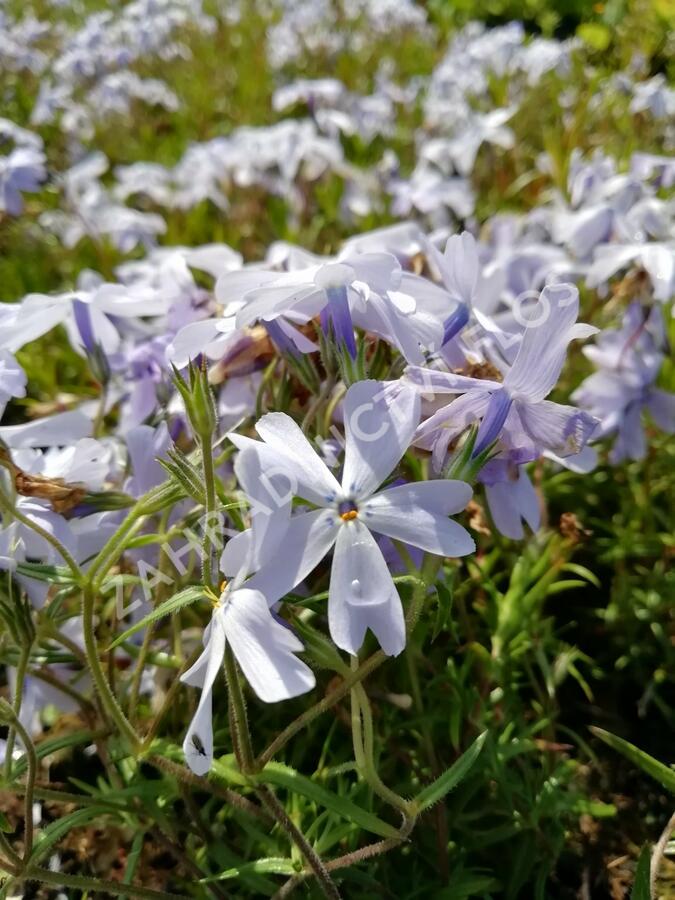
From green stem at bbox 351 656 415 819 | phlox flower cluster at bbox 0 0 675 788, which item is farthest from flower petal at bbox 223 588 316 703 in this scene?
green stem at bbox 351 656 415 819

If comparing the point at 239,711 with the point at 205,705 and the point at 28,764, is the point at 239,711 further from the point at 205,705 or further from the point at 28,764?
the point at 28,764

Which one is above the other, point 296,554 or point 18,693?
point 296,554

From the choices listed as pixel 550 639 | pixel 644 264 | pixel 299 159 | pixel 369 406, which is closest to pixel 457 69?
pixel 299 159

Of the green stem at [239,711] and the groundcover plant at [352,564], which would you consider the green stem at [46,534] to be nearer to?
the groundcover plant at [352,564]

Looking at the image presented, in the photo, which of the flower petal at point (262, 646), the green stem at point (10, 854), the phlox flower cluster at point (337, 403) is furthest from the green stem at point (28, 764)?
the flower petal at point (262, 646)

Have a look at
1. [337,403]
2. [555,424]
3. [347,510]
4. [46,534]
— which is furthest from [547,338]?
[46,534]

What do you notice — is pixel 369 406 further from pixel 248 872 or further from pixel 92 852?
pixel 92 852

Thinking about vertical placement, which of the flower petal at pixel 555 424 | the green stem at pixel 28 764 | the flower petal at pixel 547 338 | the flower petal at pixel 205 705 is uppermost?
the flower petal at pixel 547 338

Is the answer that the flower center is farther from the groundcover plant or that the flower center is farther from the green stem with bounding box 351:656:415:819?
the green stem with bounding box 351:656:415:819
